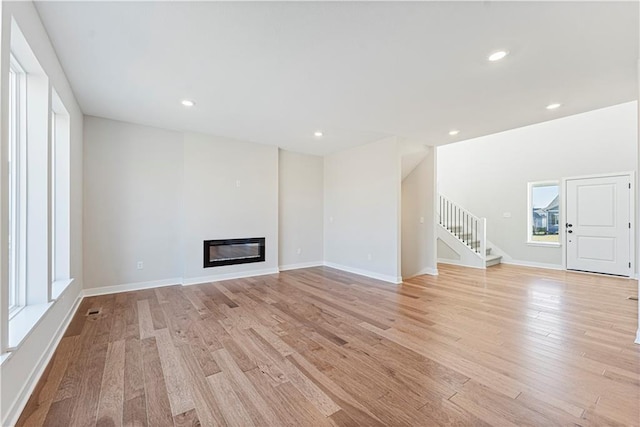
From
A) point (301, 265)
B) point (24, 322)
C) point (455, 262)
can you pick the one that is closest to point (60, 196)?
point (24, 322)

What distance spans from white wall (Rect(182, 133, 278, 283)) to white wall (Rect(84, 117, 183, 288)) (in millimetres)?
214

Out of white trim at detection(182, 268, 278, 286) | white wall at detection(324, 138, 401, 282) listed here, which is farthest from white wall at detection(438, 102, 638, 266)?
white trim at detection(182, 268, 278, 286)

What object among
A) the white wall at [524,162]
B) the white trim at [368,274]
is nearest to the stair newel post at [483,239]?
the white wall at [524,162]

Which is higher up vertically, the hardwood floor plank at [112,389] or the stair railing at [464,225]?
the stair railing at [464,225]

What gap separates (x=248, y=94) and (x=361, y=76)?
137 centimetres

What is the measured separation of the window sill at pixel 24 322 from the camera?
1.75 metres

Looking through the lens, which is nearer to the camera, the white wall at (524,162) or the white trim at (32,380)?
the white trim at (32,380)

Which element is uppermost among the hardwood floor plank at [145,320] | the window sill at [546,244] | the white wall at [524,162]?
the white wall at [524,162]

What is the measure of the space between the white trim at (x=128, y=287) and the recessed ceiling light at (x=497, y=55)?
212 inches

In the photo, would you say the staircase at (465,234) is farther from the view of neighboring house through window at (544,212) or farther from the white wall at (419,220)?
the white wall at (419,220)

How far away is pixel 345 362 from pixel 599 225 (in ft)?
21.6

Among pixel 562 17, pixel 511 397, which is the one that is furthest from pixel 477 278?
pixel 562 17

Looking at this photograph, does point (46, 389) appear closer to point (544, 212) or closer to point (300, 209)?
point (300, 209)

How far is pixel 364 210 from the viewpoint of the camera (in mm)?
5617
